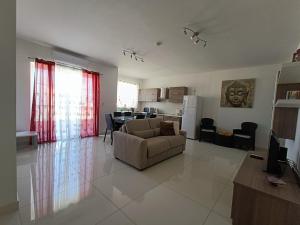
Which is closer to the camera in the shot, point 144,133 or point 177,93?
point 144,133

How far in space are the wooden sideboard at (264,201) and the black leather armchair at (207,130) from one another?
381 cm

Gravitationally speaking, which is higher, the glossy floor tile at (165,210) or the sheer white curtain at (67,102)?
the sheer white curtain at (67,102)

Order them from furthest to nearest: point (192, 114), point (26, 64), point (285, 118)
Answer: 1. point (192, 114)
2. point (26, 64)
3. point (285, 118)

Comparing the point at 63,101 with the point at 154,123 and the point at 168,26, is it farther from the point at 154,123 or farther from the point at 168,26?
the point at 168,26

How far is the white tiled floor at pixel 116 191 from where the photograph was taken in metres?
1.70

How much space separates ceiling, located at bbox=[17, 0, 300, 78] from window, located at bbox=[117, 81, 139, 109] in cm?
308

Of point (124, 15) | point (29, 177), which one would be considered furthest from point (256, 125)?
point (29, 177)

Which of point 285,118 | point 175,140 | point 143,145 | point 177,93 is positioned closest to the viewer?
point 285,118

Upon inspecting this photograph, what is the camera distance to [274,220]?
1271 millimetres

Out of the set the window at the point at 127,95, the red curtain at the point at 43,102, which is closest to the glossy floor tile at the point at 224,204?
the red curtain at the point at 43,102

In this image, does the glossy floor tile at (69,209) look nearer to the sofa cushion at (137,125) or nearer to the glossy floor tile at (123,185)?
the glossy floor tile at (123,185)

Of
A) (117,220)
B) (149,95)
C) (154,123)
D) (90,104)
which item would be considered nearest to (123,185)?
(117,220)

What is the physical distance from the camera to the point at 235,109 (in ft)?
17.4
